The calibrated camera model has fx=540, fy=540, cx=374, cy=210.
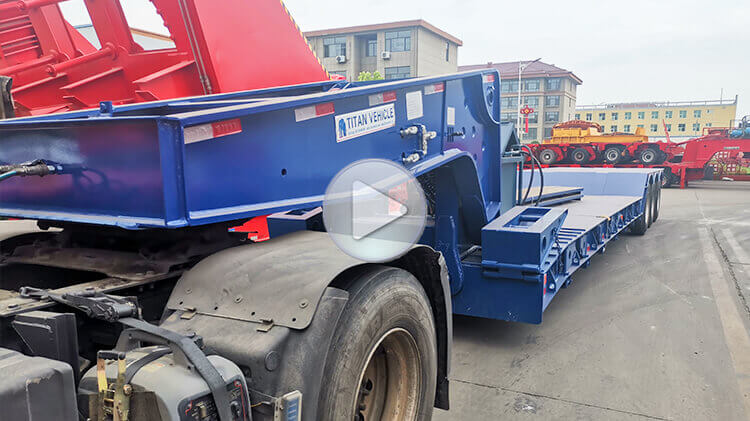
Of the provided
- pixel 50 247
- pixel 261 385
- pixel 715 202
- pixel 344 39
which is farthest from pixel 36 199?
pixel 344 39

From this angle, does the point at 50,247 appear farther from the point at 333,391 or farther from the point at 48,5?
the point at 48,5

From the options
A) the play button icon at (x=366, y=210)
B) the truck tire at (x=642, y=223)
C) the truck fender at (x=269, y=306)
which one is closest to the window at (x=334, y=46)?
the truck tire at (x=642, y=223)

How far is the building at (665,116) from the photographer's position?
8281 cm

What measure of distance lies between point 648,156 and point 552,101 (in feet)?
141

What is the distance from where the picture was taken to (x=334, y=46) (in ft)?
151

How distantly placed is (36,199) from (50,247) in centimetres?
49

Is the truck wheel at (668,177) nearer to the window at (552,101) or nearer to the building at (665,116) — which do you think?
the window at (552,101)

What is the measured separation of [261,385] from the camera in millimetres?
1828

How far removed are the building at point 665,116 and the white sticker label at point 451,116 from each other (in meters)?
84.4

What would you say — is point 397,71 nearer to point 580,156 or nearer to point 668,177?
point 580,156

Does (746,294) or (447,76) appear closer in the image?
(447,76)

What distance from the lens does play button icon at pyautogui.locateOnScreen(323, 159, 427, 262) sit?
8.68ft

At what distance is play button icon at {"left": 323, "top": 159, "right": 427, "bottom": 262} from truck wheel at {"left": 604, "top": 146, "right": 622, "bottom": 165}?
2463 centimetres

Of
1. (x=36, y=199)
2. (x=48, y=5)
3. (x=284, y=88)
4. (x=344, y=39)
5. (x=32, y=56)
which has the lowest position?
(x=36, y=199)
